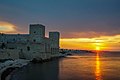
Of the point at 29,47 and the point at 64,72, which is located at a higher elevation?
the point at 29,47

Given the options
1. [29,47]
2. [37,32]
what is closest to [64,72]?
[29,47]

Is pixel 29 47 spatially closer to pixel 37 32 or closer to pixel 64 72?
pixel 37 32

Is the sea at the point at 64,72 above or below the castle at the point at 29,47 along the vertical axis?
below

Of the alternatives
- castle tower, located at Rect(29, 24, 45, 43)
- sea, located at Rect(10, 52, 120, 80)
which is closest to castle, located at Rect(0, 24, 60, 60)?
castle tower, located at Rect(29, 24, 45, 43)

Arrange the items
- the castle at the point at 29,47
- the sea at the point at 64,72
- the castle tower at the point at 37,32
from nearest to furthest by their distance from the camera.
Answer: the sea at the point at 64,72 < the castle at the point at 29,47 < the castle tower at the point at 37,32

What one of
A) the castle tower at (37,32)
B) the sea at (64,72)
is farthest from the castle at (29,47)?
the sea at (64,72)

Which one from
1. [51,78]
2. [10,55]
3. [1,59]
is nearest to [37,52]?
[10,55]

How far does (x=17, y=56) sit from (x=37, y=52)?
19.5 feet

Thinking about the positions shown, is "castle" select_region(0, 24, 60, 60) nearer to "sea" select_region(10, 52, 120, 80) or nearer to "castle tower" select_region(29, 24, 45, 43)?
"castle tower" select_region(29, 24, 45, 43)

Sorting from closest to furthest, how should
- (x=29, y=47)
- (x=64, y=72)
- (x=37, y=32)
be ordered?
(x=64, y=72) → (x=29, y=47) → (x=37, y=32)

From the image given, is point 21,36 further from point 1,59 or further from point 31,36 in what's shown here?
point 1,59

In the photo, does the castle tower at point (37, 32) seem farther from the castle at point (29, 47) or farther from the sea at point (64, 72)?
the sea at point (64, 72)

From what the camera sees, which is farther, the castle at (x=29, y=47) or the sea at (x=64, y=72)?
the castle at (x=29, y=47)

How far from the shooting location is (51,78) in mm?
26641
